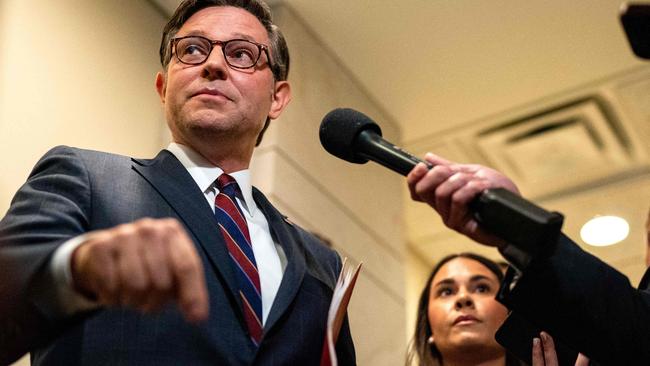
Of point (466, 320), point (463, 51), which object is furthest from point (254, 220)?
point (463, 51)

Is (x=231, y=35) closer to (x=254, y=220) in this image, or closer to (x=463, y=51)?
(x=254, y=220)

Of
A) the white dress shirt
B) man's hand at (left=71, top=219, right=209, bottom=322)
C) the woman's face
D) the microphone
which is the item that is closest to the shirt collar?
the white dress shirt

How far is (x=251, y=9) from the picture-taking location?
2.03m

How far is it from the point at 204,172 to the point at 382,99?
251 cm

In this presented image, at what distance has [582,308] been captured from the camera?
4.15 feet

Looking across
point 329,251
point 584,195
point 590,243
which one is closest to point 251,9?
point 329,251

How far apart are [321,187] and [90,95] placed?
997mm

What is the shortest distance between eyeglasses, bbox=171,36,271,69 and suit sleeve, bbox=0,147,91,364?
0.49 metres

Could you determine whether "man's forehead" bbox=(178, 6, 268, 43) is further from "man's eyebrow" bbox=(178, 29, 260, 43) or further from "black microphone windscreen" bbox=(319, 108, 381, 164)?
"black microphone windscreen" bbox=(319, 108, 381, 164)

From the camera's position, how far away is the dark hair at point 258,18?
6.49ft

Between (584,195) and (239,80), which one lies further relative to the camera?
(584,195)

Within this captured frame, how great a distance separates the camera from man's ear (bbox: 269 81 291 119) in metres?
2.03

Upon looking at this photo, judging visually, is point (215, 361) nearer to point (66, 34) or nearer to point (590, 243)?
point (66, 34)

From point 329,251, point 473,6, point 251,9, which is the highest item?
point 473,6
